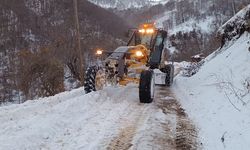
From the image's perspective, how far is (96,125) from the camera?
946 centimetres

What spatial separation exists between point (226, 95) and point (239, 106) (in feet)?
5.09

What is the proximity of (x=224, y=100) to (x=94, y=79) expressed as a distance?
428cm

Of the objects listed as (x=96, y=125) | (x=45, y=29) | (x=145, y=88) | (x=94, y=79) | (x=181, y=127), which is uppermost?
(x=45, y=29)

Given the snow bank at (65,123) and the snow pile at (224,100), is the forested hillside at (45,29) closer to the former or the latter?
the snow pile at (224,100)

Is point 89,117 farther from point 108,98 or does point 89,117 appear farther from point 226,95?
point 226,95

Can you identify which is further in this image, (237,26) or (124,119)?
(237,26)

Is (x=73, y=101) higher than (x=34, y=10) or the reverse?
the reverse

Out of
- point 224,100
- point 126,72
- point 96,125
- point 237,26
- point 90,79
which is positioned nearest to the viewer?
point 96,125

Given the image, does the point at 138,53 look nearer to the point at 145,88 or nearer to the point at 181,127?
the point at 145,88

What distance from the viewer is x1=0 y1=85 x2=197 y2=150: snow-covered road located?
8.10m

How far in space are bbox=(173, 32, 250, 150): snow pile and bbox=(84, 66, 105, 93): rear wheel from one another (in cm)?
266

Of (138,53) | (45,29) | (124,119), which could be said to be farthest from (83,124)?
(45,29)

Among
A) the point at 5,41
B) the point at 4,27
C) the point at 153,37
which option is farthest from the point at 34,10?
the point at 153,37

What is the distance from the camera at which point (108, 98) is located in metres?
13.1
